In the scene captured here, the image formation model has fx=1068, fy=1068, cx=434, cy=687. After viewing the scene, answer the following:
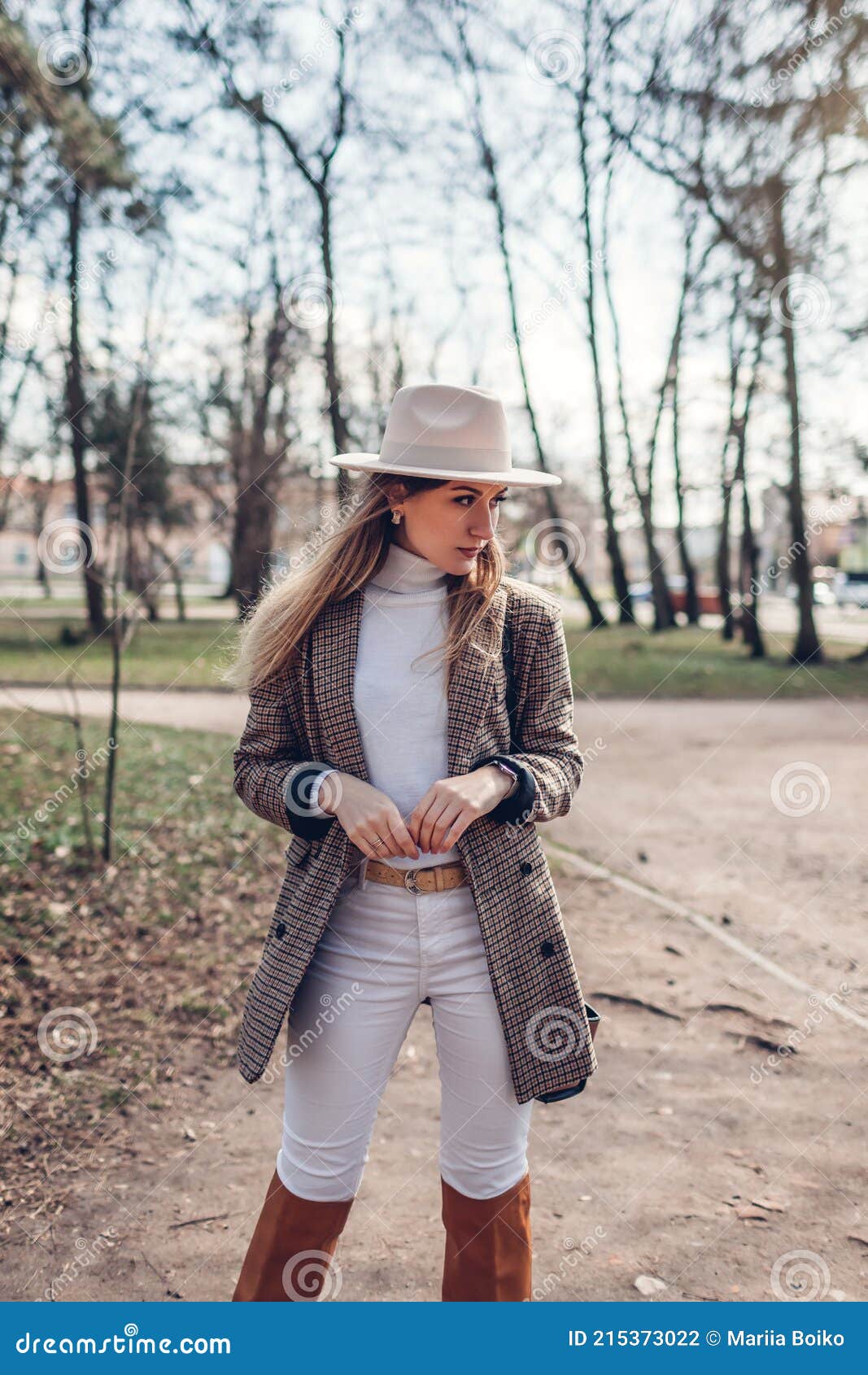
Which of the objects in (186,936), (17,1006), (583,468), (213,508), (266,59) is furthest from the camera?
(213,508)

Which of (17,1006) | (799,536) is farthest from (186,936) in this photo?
(799,536)

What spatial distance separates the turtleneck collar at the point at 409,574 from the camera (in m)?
2.03

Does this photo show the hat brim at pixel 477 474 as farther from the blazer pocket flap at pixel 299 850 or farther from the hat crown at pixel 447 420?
the blazer pocket flap at pixel 299 850

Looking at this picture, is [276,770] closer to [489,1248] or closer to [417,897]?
[417,897]

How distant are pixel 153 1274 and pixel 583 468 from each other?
31.7 meters

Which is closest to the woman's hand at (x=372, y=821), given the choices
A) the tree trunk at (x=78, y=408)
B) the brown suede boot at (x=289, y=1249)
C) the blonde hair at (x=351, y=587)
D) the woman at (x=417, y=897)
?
the woman at (x=417, y=897)

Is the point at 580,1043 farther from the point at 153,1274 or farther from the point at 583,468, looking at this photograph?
the point at 583,468

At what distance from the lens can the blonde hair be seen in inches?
78.4

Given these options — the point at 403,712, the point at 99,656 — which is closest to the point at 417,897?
the point at 403,712

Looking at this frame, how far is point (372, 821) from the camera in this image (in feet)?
5.86

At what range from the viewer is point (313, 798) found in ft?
6.16

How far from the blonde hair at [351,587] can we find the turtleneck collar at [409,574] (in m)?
0.02

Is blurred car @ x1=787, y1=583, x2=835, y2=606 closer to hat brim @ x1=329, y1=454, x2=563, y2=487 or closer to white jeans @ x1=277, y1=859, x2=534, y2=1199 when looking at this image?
hat brim @ x1=329, y1=454, x2=563, y2=487

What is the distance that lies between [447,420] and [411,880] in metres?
0.84
